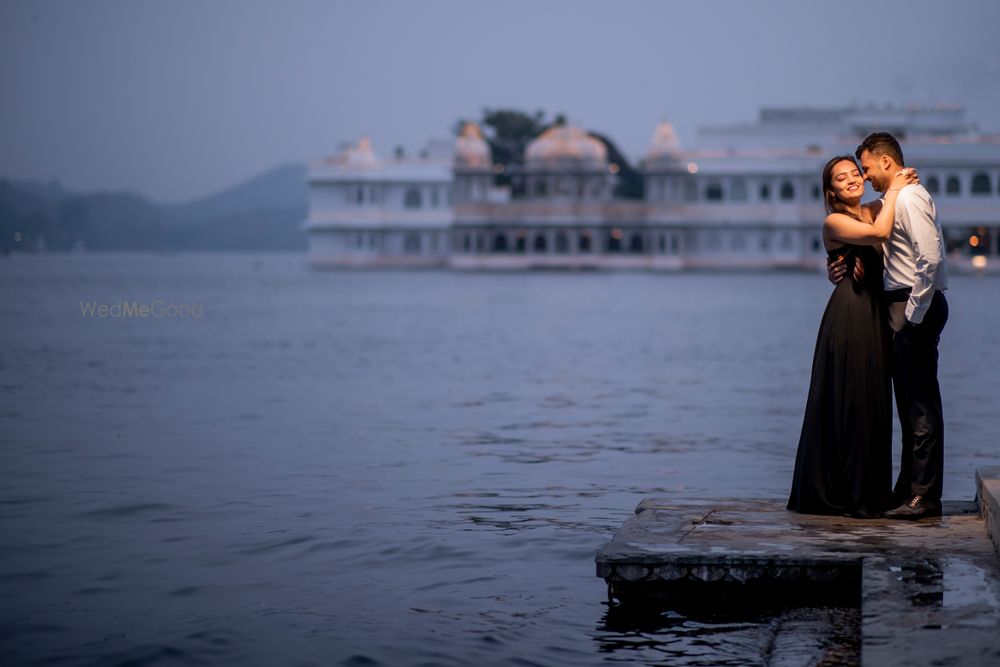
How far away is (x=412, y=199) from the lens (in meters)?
87.4

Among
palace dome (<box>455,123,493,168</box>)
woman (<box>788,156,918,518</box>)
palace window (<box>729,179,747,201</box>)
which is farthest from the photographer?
palace window (<box>729,179,747,201</box>)

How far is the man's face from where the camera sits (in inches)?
264

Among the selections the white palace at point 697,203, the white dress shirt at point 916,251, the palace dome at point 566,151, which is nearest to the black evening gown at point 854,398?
the white dress shirt at point 916,251

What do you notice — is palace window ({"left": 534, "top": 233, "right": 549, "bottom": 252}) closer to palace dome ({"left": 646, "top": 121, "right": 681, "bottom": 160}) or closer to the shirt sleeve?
palace dome ({"left": 646, "top": 121, "right": 681, "bottom": 160})

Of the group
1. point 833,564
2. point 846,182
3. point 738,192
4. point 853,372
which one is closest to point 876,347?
point 853,372

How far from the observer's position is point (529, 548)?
7.62 metres

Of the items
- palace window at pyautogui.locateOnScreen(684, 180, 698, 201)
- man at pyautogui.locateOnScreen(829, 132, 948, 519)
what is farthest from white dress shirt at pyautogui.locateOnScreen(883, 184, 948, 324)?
palace window at pyautogui.locateOnScreen(684, 180, 698, 201)

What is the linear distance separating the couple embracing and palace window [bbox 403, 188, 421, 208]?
80856mm

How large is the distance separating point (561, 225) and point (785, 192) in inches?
447

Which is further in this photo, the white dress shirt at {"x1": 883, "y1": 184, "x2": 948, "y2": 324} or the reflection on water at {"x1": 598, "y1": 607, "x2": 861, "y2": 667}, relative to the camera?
the white dress shirt at {"x1": 883, "y1": 184, "x2": 948, "y2": 324}

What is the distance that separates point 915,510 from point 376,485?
3.92 m

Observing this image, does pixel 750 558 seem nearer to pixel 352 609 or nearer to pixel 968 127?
pixel 352 609

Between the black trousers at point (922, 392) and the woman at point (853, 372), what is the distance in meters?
0.08

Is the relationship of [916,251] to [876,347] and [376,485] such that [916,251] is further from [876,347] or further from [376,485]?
[376,485]
